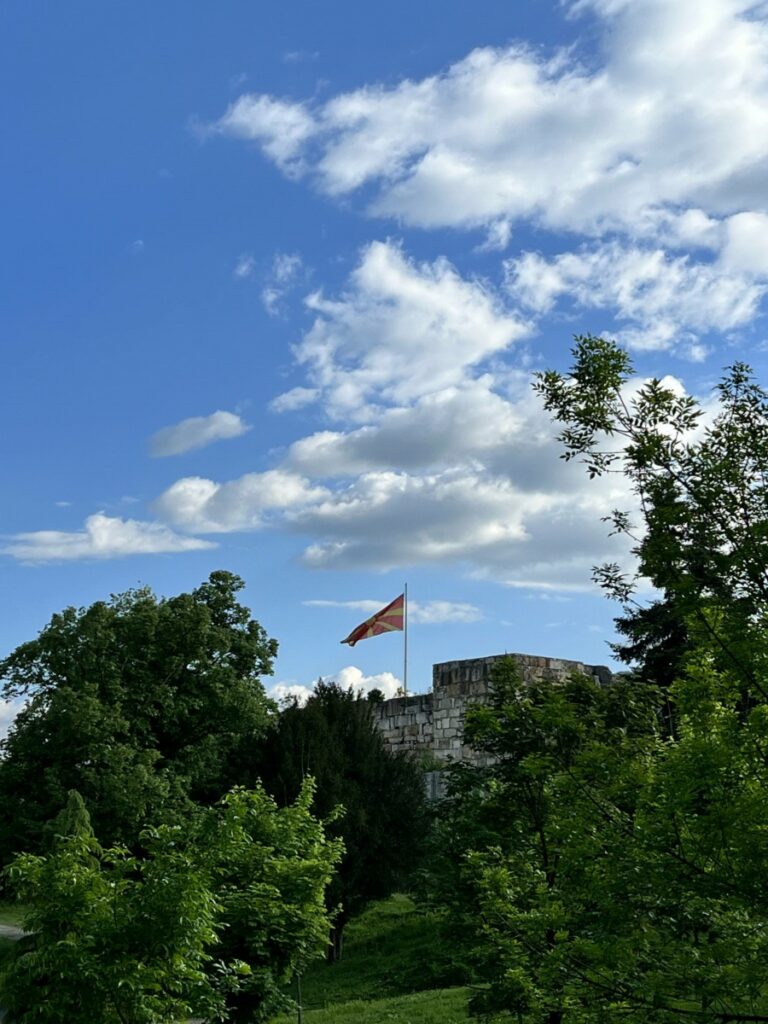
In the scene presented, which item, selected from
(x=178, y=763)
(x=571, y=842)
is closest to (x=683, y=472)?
(x=571, y=842)

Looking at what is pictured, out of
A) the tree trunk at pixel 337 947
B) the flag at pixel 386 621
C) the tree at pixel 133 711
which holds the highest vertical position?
the flag at pixel 386 621

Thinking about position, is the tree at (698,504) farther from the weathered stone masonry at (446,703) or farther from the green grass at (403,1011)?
the weathered stone masonry at (446,703)

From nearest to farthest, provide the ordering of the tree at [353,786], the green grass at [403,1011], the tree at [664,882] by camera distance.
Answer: the tree at [664,882] < the green grass at [403,1011] < the tree at [353,786]

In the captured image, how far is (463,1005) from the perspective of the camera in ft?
59.8

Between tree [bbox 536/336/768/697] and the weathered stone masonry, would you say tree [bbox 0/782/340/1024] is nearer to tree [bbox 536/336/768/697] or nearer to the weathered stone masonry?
tree [bbox 536/336/768/697]

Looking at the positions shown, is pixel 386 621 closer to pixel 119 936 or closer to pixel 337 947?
pixel 337 947

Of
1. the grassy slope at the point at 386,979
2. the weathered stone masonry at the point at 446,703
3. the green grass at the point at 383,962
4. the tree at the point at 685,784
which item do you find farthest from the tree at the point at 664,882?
the weathered stone masonry at the point at 446,703

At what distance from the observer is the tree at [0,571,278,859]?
91.1ft

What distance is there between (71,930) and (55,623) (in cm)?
2108

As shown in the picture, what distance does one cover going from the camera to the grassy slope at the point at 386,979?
18656 millimetres

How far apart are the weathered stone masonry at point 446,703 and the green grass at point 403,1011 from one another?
1209cm

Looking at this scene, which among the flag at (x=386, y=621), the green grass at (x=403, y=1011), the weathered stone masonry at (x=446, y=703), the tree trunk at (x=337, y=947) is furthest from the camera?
the flag at (x=386, y=621)

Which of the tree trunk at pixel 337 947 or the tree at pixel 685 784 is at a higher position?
the tree at pixel 685 784

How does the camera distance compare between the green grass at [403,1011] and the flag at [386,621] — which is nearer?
the green grass at [403,1011]
